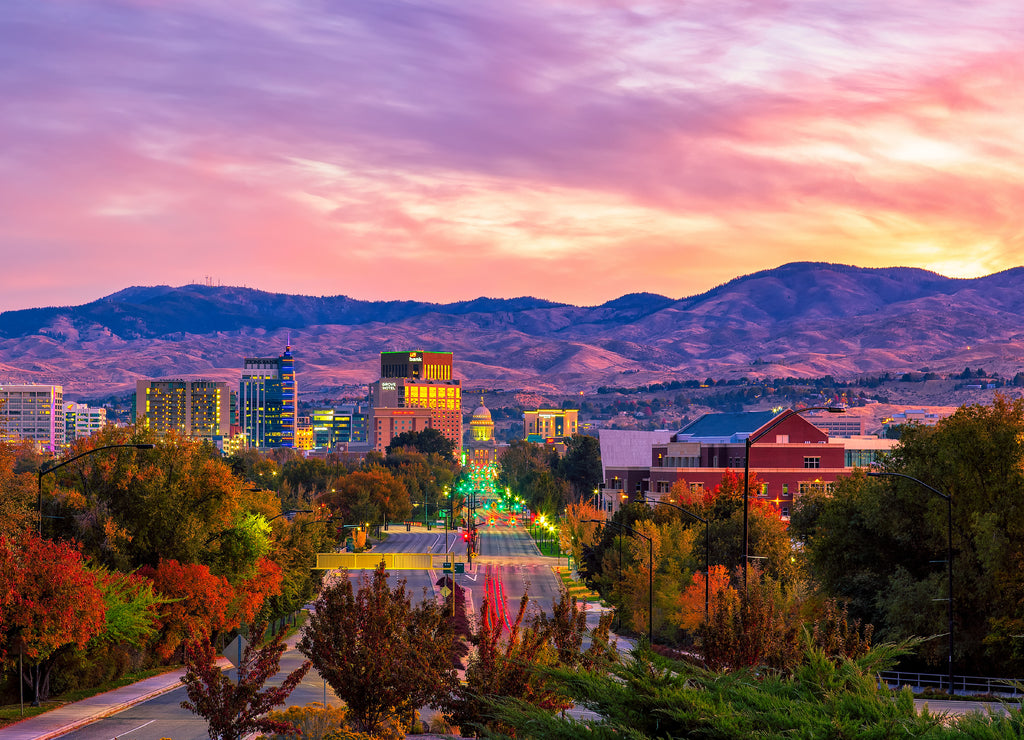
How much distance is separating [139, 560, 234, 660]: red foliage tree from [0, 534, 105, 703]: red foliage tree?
13.8 m

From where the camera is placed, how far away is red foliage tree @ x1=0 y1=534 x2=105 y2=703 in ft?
142

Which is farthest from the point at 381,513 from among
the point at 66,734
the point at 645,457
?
the point at 66,734

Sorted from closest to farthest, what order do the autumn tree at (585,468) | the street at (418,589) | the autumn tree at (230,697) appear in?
the autumn tree at (230,697) → the street at (418,589) → the autumn tree at (585,468)

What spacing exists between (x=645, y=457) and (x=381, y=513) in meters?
36.8

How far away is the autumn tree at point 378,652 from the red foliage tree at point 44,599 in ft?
39.9

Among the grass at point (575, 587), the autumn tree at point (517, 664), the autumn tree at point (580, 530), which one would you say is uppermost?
the autumn tree at point (517, 664)

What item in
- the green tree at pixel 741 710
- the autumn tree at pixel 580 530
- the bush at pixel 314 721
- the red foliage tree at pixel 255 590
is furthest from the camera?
the autumn tree at pixel 580 530

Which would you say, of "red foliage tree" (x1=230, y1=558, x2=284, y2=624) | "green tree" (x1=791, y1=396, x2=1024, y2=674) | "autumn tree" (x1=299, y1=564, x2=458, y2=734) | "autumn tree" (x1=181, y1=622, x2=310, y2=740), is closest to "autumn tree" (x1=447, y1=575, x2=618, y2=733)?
"autumn tree" (x1=299, y1=564, x2=458, y2=734)

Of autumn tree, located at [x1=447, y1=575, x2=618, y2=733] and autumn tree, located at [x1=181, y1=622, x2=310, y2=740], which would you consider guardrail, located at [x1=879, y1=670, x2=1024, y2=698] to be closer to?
autumn tree, located at [x1=447, y1=575, x2=618, y2=733]

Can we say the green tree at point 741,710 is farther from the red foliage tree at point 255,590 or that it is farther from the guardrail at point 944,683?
the red foliage tree at point 255,590

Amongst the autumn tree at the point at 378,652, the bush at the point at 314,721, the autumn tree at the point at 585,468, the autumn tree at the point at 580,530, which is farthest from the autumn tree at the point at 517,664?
the autumn tree at the point at 585,468

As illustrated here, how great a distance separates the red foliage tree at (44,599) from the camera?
142 feet

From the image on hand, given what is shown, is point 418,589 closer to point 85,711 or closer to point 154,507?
point 154,507

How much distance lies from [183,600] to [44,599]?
1610 centimetres
